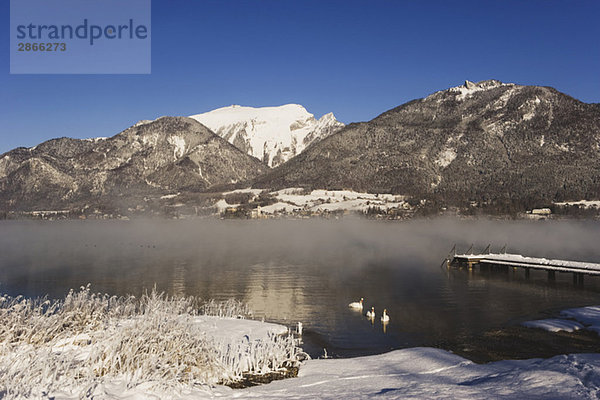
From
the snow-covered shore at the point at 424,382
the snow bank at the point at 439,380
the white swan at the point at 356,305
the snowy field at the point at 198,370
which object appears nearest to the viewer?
the snowy field at the point at 198,370

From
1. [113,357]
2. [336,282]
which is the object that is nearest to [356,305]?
[336,282]

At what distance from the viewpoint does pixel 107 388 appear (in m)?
12.7

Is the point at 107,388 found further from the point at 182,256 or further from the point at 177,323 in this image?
the point at 182,256

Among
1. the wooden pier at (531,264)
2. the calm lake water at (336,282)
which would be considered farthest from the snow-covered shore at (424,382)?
the wooden pier at (531,264)

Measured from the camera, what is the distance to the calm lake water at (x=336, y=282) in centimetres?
2908

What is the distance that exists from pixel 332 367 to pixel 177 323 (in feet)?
20.2

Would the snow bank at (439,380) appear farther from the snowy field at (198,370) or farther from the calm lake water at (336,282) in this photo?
the calm lake water at (336,282)

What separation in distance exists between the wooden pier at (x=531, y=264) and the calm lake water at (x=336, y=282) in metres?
1.18

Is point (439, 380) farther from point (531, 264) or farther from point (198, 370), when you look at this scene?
point (531, 264)

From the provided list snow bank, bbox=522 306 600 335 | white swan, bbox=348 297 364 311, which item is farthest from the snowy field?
white swan, bbox=348 297 364 311

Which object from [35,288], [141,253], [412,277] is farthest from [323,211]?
[35,288]

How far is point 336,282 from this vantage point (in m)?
47.4

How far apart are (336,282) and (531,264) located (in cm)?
2116

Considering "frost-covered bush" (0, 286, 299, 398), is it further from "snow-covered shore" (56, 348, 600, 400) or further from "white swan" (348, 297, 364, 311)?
"white swan" (348, 297, 364, 311)
